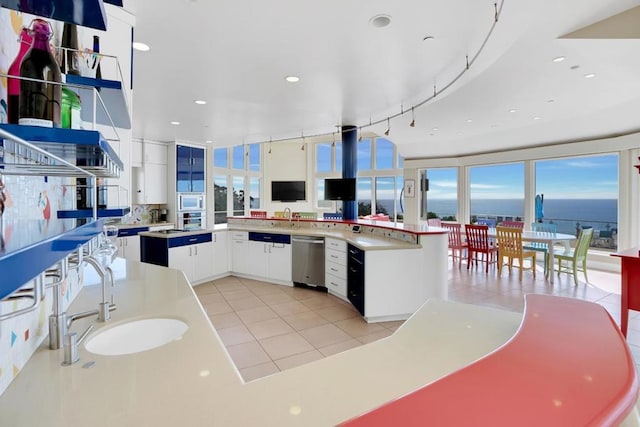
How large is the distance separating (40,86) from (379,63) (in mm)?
2909

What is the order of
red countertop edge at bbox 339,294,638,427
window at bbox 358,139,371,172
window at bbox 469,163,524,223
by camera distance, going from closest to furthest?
red countertop edge at bbox 339,294,638,427 → window at bbox 469,163,524,223 → window at bbox 358,139,371,172

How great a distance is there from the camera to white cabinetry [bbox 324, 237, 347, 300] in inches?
170

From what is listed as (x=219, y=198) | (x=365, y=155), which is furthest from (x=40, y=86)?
(x=365, y=155)

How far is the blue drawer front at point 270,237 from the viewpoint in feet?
16.9

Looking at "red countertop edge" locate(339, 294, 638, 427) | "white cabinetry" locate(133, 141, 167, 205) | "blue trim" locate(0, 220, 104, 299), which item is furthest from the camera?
"white cabinetry" locate(133, 141, 167, 205)

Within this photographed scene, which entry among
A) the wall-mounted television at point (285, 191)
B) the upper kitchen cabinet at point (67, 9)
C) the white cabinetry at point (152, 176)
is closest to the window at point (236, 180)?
the wall-mounted television at point (285, 191)

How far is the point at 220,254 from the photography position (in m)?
5.59

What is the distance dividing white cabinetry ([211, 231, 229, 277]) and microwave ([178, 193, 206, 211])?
2000 mm

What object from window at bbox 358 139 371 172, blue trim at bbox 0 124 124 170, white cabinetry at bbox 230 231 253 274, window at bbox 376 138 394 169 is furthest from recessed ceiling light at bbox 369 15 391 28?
window at bbox 358 139 371 172

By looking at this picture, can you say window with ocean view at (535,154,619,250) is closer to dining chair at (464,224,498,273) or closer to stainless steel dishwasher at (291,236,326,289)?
dining chair at (464,224,498,273)

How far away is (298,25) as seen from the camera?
247cm

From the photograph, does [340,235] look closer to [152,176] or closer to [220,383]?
[220,383]

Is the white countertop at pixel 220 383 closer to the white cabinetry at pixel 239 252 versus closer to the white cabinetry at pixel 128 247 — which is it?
the white cabinetry at pixel 239 252

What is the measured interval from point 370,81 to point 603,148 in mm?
5622
